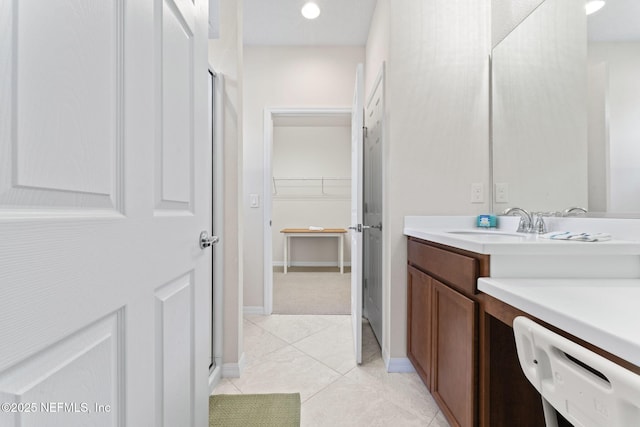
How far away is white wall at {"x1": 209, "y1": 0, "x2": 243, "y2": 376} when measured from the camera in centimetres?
168

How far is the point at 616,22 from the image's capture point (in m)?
1.12

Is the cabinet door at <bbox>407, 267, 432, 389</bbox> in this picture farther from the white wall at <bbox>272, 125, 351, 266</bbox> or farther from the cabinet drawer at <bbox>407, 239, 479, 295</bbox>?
the white wall at <bbox>272, 125, 351, 266</bbox>

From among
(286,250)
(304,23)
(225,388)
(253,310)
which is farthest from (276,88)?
(286,250)

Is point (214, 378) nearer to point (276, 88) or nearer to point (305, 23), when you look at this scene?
point (276, 88)

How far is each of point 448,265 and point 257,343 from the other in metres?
1.56

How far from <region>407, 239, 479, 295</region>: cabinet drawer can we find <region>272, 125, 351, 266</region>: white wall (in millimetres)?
3434

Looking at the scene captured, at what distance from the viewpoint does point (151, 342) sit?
0.65 meters

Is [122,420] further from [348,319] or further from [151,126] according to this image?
[348,319]

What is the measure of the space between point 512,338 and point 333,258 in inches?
159

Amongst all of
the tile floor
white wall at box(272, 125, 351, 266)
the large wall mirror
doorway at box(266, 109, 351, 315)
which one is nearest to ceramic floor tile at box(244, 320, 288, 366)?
the tile floor

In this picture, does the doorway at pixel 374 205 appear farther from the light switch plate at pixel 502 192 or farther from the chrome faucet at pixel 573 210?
the chrome faucet at pixel 573 210

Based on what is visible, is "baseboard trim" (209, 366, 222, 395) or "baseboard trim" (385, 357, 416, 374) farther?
"baseboard trim" (385, 357, 416, 374)

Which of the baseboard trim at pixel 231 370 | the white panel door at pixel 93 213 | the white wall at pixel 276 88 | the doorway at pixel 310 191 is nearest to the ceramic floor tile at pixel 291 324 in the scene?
the white wall at pixel 276 88

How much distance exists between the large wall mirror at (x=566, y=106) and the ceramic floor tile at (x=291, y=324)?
5.43 ft
